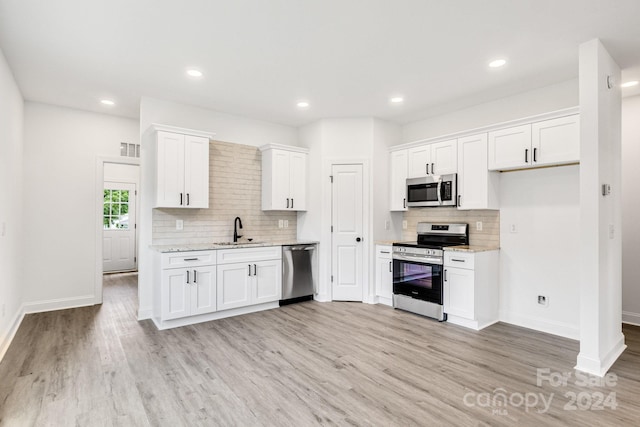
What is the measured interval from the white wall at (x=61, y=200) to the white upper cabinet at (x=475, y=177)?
5.04 metres

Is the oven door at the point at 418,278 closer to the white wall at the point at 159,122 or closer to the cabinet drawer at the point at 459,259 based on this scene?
the cabinet drawer at the point at 459,259

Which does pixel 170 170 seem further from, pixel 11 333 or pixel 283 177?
pixel 11 333

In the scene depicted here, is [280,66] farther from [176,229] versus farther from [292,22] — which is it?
[176,229]

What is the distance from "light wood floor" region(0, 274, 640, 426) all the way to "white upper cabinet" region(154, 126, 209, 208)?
5.09 ft

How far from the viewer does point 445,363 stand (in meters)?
2.98

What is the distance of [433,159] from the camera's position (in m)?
4.67

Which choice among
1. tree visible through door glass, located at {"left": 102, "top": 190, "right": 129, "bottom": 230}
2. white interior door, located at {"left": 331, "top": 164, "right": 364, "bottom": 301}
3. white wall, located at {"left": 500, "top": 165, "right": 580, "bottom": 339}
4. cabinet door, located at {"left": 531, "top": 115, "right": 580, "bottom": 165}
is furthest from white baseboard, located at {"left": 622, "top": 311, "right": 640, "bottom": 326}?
tree visible through door glass, located at {"left": 102, "top": 190, "right": 129, "bottom": 230}

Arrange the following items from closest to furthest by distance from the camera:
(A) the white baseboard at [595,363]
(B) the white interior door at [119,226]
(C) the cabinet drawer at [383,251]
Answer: (A) the white baseboard at [595,363] < (C) the cabinet drawer at [383,251] < (B) the white interior door at [119,226]

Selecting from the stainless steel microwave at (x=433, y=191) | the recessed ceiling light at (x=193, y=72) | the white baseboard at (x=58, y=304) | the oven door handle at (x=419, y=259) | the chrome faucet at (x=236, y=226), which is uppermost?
the recessed ceiling light at (x=193, y=72)

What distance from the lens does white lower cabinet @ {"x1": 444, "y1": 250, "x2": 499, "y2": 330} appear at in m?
3.89

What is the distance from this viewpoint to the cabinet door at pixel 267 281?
456 centimetres

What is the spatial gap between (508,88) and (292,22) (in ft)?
9.07

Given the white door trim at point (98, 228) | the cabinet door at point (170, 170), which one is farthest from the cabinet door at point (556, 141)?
the white door trim at point (98, 228)

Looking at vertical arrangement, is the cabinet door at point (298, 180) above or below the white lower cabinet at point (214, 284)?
above
